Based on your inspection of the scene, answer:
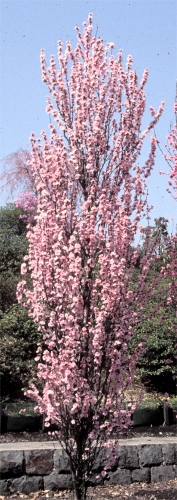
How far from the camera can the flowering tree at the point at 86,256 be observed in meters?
4.38

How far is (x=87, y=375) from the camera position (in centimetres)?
449

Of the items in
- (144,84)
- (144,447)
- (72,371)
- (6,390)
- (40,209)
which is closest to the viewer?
(72,371)

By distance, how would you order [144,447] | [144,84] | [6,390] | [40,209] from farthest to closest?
1. [6,390]
2. [144,447]
3. [144,84]
4. [40,209]

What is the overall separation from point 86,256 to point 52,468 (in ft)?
9.65

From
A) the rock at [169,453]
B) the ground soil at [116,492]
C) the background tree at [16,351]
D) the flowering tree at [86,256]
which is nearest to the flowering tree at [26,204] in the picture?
the background tree at [16,351]

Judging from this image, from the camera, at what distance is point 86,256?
4629 millimetres

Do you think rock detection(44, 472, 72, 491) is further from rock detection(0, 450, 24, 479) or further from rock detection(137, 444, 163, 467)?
rock detection(137, 444, 163, 467)

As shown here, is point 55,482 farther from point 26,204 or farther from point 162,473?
point 26,204

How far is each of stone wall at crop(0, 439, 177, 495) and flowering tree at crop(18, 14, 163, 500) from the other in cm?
163

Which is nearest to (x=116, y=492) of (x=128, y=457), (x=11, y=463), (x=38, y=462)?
(x=128, y=457)

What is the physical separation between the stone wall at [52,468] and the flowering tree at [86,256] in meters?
1.63

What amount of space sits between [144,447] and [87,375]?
2.61 meters

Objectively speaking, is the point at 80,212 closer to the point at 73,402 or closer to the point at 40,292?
the point at 40,292

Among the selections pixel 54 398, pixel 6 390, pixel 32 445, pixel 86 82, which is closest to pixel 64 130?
pixel 86 82
